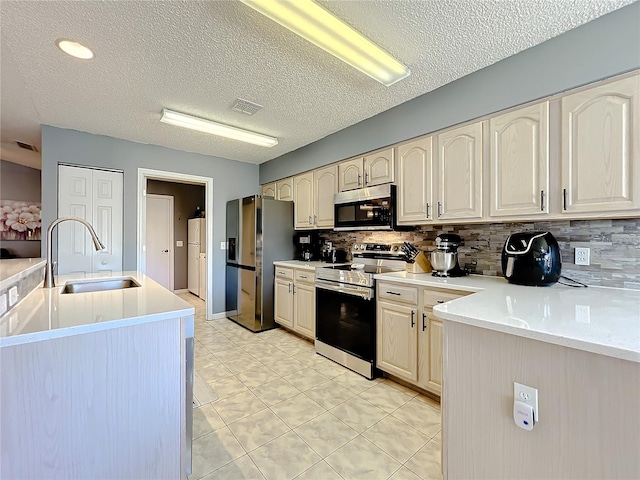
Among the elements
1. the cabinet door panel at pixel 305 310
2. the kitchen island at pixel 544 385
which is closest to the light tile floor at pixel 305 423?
the cabinet door panel at pixel 305 310

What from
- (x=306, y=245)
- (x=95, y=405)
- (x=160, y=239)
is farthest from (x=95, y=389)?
(x=160, y=239)

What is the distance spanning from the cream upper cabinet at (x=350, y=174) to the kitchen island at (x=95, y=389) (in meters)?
2.25

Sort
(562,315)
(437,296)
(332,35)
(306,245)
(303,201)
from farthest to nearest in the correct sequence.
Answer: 1. (306,245)
2. (303,201)
3. (437,296)
4. (332,35)
5. (562,315)

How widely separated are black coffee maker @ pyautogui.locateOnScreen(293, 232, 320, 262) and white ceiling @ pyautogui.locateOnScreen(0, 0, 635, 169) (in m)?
1.63

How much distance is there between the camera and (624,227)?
1.74m

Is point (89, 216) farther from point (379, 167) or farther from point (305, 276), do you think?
point (379, 167)

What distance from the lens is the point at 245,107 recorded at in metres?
2.62

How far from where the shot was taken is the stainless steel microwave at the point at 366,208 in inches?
105

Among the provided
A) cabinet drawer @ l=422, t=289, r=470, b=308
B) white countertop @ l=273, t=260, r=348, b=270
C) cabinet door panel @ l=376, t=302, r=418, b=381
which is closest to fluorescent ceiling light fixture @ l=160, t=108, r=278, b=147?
white countertop @ l=273, t=260, r=348, b=270

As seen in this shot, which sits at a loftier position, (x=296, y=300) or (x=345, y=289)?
(x=345, y=289)

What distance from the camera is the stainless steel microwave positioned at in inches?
105

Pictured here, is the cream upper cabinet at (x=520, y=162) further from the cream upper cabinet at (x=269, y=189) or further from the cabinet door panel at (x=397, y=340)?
the cream upper cabinet at (x=269, y=189)

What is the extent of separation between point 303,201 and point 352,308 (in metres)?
1.73

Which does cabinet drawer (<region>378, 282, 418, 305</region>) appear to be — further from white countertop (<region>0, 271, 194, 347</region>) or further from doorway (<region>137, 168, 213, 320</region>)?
doorway (<region>137, 168, 213, 320</region>)
